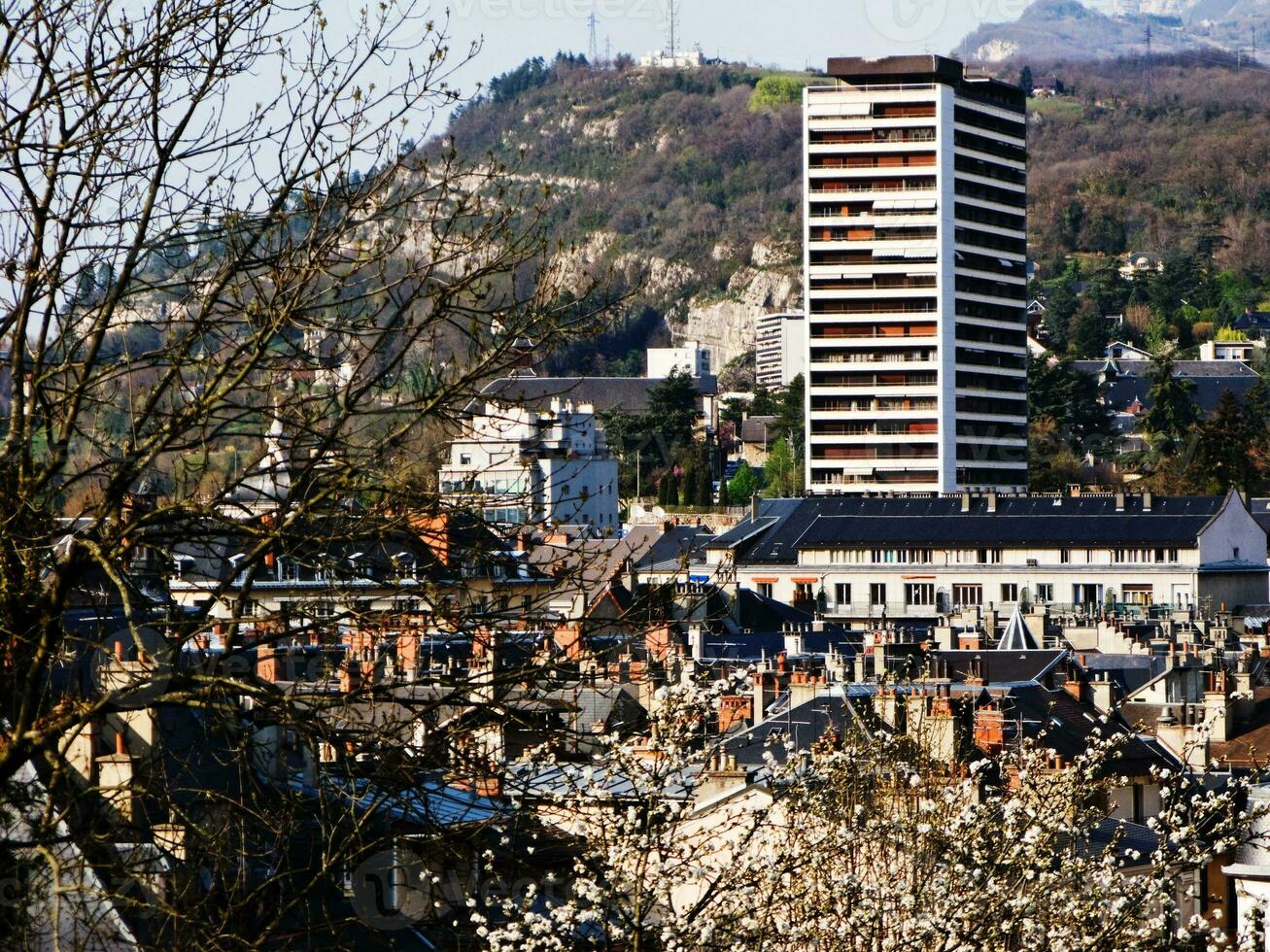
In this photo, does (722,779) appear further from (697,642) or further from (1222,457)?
(1222,457)

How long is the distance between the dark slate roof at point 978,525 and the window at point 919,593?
1.63 metres

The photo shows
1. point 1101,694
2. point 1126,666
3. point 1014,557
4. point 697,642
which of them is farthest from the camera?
point 1014,557

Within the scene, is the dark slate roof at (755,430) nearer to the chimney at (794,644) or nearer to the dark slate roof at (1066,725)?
the chimney at (794,644)

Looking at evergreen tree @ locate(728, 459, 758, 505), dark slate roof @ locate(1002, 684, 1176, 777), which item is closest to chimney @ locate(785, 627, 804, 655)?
dark slate roof @ locate(1002, 684, 1176, 777)

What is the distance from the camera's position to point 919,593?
93875mm

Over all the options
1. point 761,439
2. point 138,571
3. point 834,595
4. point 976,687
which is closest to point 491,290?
point 138,571

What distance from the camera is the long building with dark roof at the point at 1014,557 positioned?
89.2m

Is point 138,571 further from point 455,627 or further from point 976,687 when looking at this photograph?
point 976,687

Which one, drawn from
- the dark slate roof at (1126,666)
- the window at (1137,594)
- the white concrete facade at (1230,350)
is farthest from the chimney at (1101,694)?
the white concrete facade at (1230,350)

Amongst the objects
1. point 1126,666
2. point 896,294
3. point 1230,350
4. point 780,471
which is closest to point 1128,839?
point 1126,666

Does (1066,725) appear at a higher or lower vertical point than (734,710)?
lower

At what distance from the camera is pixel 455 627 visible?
12094mm

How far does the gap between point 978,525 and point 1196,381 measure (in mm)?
58586

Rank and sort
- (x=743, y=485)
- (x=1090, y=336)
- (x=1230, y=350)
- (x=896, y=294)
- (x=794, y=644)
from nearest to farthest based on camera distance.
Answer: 1. (x=794, y=644)
2. (x=896, y=294)
3. (x=743, y=485)
4. (x=1230, y=350)
5. (x=1090, y=336)
